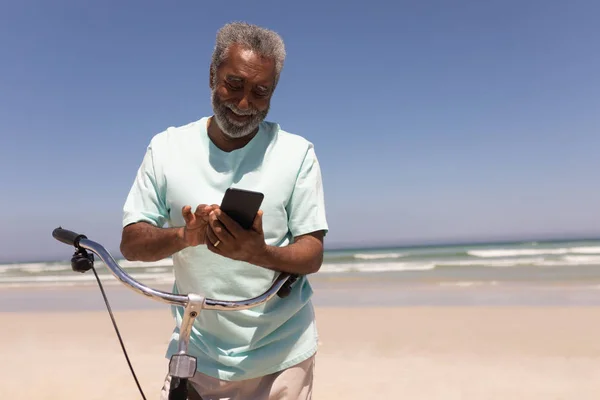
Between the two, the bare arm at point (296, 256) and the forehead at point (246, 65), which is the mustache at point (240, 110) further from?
the bare arm at point (296, 256)

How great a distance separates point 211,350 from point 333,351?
5.78 metres

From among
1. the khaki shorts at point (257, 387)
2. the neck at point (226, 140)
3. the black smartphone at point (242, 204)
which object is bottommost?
the khaki shorts at point (257, 387)

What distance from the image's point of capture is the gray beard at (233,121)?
1.63 meters

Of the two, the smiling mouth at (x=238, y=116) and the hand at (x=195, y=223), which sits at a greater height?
the smiling mouth at (x=238, y=116)

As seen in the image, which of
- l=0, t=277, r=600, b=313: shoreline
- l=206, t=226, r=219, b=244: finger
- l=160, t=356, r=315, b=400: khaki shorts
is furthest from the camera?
l=0, t=277, r=600, b=313: shoreline

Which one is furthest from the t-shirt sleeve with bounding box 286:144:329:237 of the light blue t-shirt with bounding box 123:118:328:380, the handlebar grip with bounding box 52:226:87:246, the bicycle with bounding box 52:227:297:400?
the handlebar grip with bounding box 52:226:87:246

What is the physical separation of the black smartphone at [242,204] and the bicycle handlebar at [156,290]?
0.78 ft

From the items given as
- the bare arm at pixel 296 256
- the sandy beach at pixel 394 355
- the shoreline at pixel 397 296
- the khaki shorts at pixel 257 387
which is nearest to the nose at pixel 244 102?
the bare arm at pixel 296 256

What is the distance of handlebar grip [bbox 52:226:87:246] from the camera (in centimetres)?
161

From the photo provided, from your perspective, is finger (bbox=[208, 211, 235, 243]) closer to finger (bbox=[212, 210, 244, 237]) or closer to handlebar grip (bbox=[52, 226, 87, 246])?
finger (bbox=[212, 210, 244, 237])

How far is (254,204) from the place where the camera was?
1.22 metres

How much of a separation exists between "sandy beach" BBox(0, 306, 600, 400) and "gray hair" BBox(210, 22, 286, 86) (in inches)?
177

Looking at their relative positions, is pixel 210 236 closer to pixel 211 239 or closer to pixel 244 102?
pixel 211 239

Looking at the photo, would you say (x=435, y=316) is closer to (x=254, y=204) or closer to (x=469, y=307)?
(x=469, y=307)
